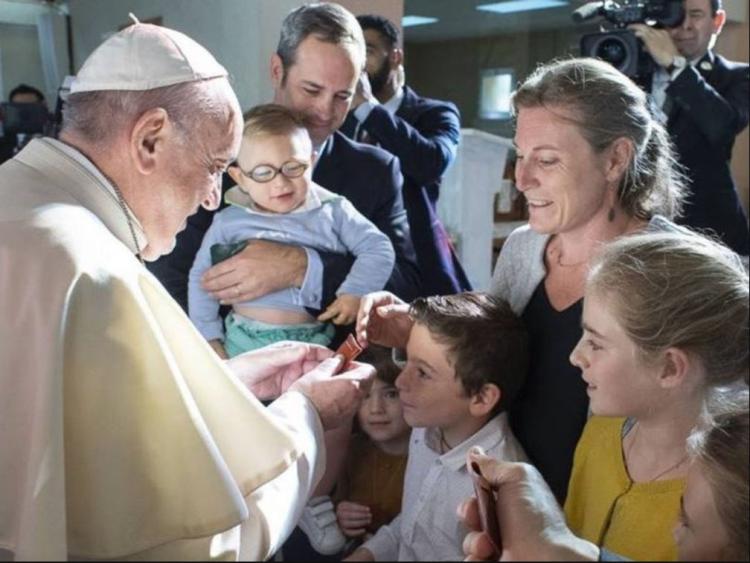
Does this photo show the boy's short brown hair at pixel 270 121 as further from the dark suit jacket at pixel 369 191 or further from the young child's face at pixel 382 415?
the young child's face at pixel 382 415

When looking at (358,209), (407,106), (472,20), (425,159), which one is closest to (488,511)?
(358,209)

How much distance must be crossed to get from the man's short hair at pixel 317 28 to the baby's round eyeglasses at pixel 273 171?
8.7 inches

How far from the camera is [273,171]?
160 centimetres

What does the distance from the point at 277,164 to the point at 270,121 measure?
0.08 m

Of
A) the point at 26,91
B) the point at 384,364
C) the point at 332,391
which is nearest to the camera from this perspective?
the point at 332,391

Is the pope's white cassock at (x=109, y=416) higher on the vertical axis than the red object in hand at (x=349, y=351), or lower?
higher

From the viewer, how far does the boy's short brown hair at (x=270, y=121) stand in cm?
159

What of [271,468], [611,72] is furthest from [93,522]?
[611,72]

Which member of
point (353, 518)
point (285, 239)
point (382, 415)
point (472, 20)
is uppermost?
point (472, 20)

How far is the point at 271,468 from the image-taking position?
1.07m

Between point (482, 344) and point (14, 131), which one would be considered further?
point (14, 131)

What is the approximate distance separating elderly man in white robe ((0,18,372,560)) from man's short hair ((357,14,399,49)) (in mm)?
669

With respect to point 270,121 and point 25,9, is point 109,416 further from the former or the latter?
point 25,9

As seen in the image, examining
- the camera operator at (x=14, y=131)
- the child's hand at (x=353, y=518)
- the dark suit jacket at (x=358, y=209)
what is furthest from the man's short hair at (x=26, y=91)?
the child's hand at (x=353, y=518)
